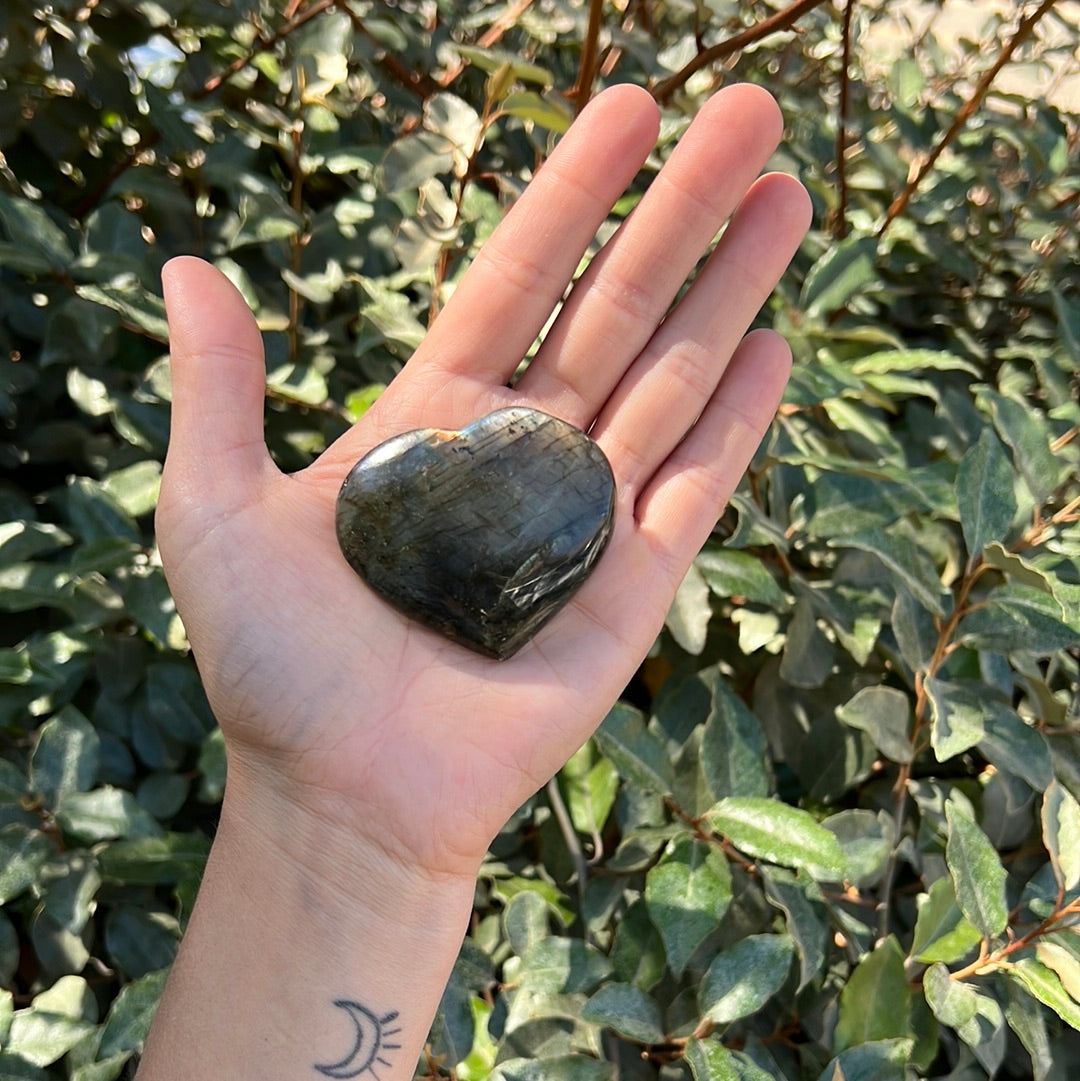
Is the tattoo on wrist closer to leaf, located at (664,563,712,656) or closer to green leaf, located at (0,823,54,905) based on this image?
green leaf, located at (0,823,54,905)

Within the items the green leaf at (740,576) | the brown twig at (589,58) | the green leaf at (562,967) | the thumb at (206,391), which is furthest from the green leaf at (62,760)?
the brown twig at (589,58)

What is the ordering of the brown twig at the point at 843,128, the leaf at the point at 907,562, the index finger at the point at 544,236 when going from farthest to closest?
A: 1. the brown twig at the point at 843,128
2. the index finger at the point at 544,236
3. the leaf at the point at 907,562

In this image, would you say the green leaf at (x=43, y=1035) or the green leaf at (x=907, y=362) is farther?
the green leaf at (x=907, y=362)

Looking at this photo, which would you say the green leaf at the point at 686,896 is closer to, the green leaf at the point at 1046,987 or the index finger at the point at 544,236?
the green leaf at the point at 1046,987

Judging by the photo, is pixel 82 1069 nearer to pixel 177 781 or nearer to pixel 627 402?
pixel 177 781

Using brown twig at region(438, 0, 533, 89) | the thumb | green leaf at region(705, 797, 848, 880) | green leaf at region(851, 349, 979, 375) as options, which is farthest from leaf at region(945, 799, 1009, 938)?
brown twig at region(438, 0, 533, 89)

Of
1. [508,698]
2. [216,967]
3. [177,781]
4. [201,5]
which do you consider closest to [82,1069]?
[216,967]
